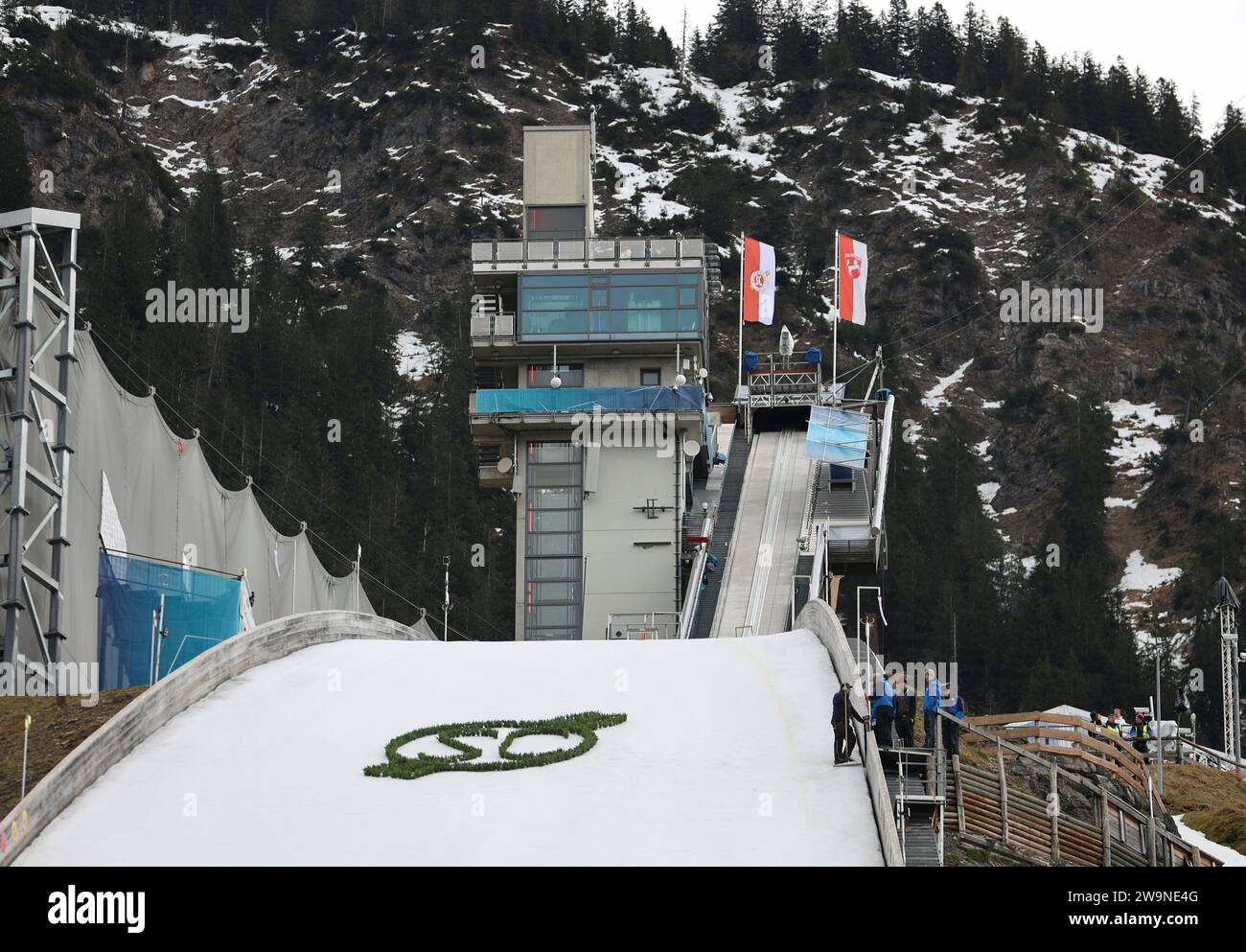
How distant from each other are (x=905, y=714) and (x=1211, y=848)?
8166mm

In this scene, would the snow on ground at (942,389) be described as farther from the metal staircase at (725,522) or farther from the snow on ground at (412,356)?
the metal staircase at (725,522)

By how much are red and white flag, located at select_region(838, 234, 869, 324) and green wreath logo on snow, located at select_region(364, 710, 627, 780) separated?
36.0m

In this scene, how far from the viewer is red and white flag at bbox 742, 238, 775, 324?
58969 millimetres

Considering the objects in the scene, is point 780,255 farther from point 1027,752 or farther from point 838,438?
point 1027,752

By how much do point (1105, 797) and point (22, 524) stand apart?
666 inches

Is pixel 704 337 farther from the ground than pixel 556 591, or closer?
farther from the ground

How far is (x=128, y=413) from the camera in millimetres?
32906

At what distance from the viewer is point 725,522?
179ft

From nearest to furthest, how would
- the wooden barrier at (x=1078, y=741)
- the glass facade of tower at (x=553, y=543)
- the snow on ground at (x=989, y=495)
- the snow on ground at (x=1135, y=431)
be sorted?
1. the wooden barrier at (x=1078, y=741)
2. the glass facade of tower at (x=553, y=543)
3. the snow on ground at (x=1135, y=431)
4. the snow on ground at (x=989, y=495)

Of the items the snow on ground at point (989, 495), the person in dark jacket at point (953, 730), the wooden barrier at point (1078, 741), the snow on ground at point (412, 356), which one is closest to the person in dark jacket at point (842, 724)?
the person in dark jacket at point (953, 730)

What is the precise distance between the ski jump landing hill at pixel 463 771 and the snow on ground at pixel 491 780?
0.04 metres

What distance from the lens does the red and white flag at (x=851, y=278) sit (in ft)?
197

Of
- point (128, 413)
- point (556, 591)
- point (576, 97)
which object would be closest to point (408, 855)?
point (128, 413)
